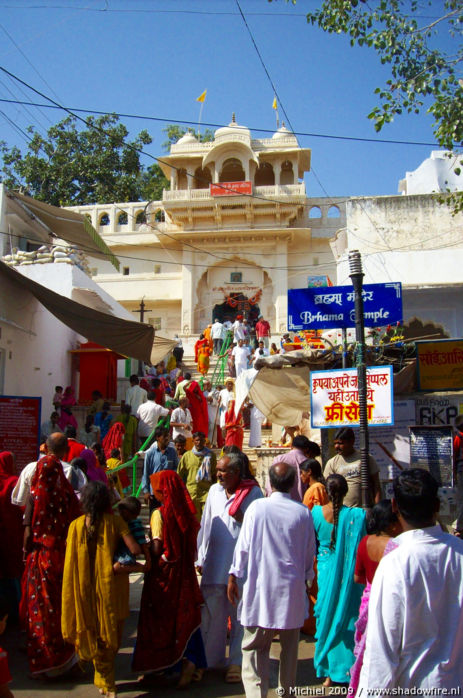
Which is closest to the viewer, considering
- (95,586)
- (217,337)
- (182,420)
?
(95,586)

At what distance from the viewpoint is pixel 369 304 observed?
21.5ft

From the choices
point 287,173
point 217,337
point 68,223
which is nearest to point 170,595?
point 68,223

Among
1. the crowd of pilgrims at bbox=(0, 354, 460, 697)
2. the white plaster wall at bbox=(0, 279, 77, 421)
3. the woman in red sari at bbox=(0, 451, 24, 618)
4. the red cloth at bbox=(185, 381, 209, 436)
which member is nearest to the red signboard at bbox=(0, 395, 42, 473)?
the woman in red sari at bbox=(0, 451, 24, 618)

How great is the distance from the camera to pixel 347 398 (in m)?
5.84

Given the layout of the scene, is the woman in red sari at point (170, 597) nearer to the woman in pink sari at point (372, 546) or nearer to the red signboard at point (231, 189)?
the woman in pink sari at point (372, 546)

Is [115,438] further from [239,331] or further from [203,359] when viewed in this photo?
[239,331]

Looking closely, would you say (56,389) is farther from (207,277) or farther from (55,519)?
(207,277)

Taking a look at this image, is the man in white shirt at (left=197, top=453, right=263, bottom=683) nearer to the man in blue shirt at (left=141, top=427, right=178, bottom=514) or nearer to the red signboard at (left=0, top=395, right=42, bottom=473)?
the man in blue shirt at (left=141, top=427, right=178, bottom=514)

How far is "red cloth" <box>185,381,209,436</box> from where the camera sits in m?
11.8

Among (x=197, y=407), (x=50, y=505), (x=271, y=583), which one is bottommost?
(x=271, y=583)

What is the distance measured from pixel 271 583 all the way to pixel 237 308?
2657cm

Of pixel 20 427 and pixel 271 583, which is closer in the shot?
pixel 271 583

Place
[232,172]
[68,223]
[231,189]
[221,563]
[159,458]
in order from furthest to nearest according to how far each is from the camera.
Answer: [232,172], [231,189], [68,223], [159,458], [221,563]

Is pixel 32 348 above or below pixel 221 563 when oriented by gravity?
above
